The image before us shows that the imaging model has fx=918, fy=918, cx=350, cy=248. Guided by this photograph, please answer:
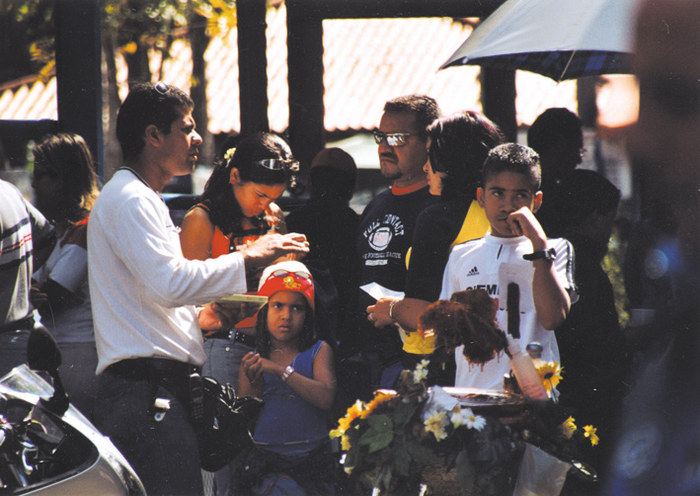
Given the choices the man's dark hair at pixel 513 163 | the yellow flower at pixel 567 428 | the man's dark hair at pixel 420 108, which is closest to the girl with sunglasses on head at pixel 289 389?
the man's dark hair at pixel 420 108

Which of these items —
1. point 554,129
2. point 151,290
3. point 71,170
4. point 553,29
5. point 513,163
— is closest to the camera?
point 151,290

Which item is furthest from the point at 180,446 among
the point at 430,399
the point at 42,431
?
the point at 430,399

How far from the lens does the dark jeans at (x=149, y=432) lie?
325 cm

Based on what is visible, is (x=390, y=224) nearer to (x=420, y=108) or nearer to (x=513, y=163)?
(x=420, y=108)

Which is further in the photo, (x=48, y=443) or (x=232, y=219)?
(x=232, y=219)

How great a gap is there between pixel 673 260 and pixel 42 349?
2.69 meters

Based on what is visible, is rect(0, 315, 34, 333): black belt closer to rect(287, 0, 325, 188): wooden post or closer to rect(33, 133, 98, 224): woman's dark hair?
rect(33, 133, 98, 224): woman's dark hair

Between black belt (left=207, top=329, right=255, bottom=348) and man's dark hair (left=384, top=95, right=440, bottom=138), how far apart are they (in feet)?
3.83

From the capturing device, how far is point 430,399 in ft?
9.00

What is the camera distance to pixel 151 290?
10.3ft

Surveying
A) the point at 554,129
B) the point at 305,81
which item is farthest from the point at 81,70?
the point at 554,129

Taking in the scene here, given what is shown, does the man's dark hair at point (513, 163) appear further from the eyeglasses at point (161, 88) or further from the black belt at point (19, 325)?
the black belt at point (19, 325)

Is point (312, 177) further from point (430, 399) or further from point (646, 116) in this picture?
point (430, 399)

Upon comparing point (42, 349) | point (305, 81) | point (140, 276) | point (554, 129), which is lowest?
point (42, 349)
